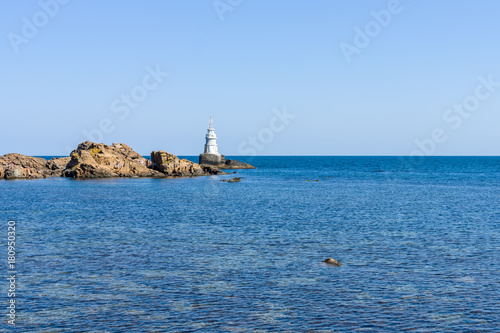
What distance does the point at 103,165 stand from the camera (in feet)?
394

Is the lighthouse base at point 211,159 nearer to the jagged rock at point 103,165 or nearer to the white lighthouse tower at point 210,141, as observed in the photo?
the white lighthouse tower at point 210,141

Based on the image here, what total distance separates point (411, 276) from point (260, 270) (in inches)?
319

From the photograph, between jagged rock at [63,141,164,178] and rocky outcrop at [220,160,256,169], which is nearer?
jagged rock at [63,141,164,178]

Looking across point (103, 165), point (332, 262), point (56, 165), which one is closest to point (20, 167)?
point (56, 165)

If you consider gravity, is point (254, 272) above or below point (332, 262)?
below

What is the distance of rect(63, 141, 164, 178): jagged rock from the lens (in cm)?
11725

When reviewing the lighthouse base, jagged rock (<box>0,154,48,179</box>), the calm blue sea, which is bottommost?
the calm blue sea

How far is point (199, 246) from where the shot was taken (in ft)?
111

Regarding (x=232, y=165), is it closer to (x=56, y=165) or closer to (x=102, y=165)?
(x=56, y=165)

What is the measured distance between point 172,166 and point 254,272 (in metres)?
103

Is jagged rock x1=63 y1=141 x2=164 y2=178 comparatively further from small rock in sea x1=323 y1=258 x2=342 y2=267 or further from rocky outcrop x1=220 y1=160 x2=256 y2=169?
small rock in sea x1=323 y1=258 x2=342 y2=267

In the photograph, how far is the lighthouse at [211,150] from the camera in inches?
6553

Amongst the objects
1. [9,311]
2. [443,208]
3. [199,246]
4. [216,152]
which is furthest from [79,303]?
[216,152]

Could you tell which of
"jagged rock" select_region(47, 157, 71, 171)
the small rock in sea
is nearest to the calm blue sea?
the small rock in sea
